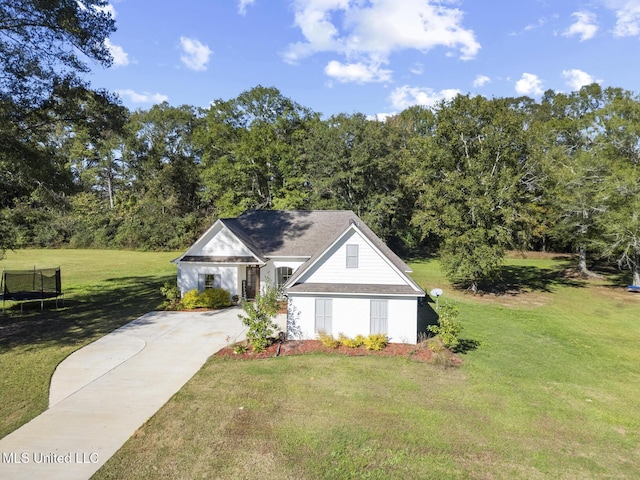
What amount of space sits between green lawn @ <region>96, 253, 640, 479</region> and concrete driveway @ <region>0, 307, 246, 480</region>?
66 cm

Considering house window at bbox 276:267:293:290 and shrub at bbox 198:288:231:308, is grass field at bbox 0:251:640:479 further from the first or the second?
house window at bbox 276:267:293:290

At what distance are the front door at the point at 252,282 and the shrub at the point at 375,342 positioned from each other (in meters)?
10.4

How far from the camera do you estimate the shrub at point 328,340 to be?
16266 millimetres

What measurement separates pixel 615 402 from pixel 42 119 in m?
25.2

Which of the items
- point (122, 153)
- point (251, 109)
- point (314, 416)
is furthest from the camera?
point (122, 153)

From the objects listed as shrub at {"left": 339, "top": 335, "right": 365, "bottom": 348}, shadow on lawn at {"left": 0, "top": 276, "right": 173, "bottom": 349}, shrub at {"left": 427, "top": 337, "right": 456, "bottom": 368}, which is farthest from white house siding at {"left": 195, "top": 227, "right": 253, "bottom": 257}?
shrub at {"left": 427, "top": 337, "right": 456, "bottom": 368}

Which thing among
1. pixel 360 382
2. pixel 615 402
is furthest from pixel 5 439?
pixel 615 402

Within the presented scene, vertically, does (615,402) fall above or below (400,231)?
below

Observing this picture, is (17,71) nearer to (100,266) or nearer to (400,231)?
(100,266)

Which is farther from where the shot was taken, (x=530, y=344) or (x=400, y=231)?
(x=400, y=231)

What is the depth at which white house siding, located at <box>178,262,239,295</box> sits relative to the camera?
23.8m

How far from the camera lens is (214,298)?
23000mm

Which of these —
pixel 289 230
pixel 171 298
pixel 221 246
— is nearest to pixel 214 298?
pixel 171 298

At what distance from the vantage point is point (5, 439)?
29.6 feet
